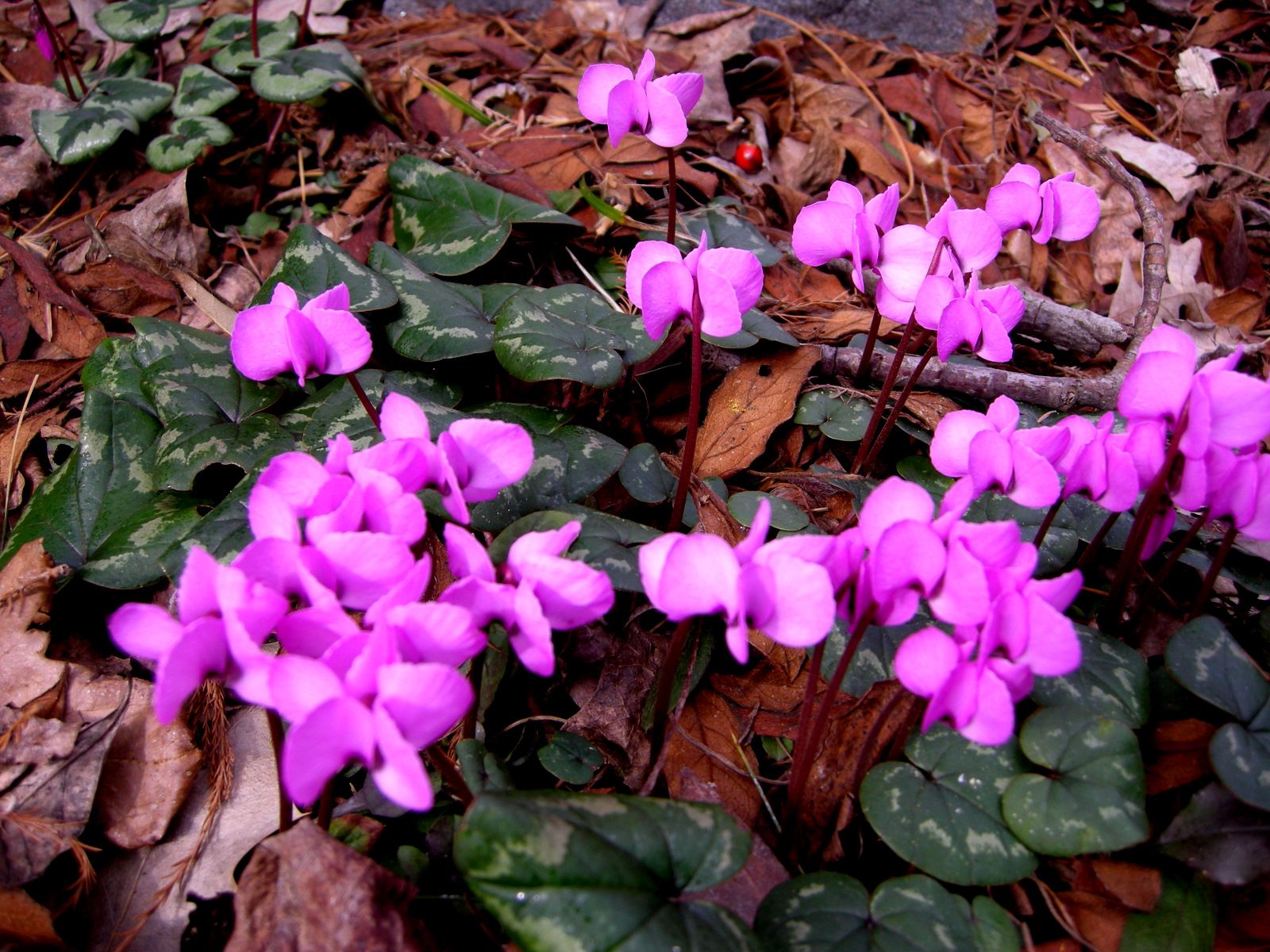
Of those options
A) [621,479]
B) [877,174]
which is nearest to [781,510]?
[621,479]

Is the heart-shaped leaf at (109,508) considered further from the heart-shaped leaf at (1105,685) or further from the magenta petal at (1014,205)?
the magenta petal at (1014,205)

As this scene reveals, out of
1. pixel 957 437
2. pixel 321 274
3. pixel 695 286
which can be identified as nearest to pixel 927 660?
pixel 957 437

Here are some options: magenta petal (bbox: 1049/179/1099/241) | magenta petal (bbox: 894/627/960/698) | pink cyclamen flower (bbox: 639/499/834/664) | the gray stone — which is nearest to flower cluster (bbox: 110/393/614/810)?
pink cyclamen flower (bbox: 639/499/834/664)

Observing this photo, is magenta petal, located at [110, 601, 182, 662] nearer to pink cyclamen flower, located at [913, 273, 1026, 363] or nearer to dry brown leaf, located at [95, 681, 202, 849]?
dry brown leaf, located at [95, 681, 202, 849]

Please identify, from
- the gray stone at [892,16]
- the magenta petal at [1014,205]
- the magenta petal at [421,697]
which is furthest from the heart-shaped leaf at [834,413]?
the gray stone at [892,16]

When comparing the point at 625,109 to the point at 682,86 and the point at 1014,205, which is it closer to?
the point at 682,86

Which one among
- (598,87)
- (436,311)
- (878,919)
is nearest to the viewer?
(878,919)

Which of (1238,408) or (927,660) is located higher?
(1238,408)
